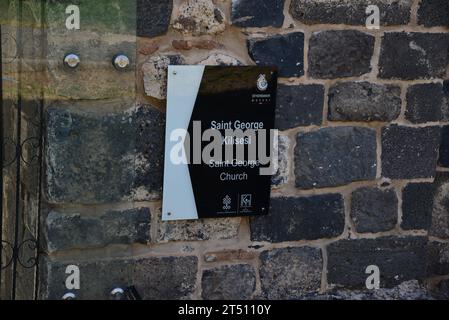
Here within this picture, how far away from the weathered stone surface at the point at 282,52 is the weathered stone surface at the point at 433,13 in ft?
2.05

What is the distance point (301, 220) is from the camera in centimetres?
364

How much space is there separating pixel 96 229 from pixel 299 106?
1.06 m

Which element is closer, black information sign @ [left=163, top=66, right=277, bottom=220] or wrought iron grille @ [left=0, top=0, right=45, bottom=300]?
wrought iron grille @ [left=0, top=0, right=45, bottom=300]

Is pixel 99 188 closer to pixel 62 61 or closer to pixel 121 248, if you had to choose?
pixel 121 248

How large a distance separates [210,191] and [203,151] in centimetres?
19

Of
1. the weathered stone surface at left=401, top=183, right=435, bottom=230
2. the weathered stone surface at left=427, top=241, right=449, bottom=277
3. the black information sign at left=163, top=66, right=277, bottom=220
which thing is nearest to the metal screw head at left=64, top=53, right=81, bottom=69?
the black information sign at left=163, top=66, right=277, bottom=220

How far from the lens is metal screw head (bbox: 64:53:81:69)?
10.2 feet

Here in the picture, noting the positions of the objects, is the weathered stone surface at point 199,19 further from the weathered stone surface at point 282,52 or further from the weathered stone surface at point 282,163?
the weathered stone surface at point 282,163

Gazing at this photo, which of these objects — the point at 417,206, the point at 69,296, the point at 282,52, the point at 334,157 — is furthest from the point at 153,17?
the point at 417,206

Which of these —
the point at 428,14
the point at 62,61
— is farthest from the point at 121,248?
the point at 428,14

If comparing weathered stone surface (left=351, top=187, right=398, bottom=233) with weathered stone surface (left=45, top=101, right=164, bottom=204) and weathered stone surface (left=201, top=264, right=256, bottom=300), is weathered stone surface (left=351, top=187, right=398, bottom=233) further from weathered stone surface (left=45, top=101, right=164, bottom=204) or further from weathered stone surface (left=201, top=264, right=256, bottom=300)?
weathered stone surface (left=45, top=101, right=164, bottom=204)

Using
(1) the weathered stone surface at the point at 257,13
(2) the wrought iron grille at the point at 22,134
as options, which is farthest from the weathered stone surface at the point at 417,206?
(2) the wrought iron grille at the point at 22,134

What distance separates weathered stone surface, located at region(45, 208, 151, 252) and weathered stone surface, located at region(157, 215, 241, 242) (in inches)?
3.4

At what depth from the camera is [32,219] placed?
335 centimetres
